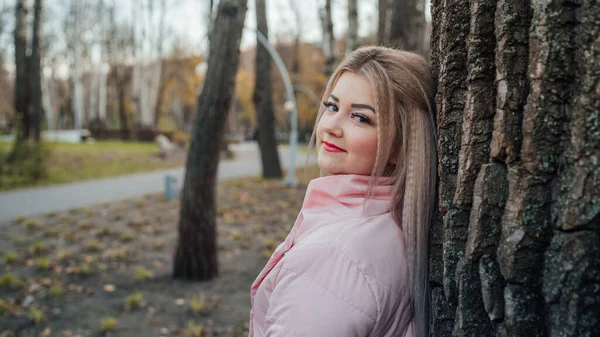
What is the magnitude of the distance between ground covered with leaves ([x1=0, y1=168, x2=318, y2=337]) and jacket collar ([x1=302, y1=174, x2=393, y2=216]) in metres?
3.14

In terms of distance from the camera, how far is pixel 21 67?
15008 mm

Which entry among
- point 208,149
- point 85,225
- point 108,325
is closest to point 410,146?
point 108,325

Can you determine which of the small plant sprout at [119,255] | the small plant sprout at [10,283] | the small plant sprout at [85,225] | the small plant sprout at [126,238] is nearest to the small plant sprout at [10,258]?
the small plant sprout at [10,283]

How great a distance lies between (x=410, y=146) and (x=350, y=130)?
192 millimetres

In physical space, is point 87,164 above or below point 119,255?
below

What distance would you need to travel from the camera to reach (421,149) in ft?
4.83

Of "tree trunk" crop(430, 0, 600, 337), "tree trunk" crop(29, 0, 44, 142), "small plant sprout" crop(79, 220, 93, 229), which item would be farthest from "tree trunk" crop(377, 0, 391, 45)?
"tree trunk" crop(29, 0, 44, 142)

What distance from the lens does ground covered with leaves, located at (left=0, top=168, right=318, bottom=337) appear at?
4.50 metres

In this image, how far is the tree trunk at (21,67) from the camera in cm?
1436

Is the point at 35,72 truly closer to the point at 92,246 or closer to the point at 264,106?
the point at 264,106

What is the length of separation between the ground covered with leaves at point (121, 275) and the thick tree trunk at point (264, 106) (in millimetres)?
4177

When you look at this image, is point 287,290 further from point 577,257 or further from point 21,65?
point 21,65

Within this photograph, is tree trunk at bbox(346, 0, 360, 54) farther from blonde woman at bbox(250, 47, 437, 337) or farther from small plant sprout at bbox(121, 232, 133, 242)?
blonde woman at bbox(250, 47, 437, 337)

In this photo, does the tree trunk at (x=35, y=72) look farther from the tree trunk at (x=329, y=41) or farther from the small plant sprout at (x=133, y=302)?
the small plant sprout at (x=133, y=302)
